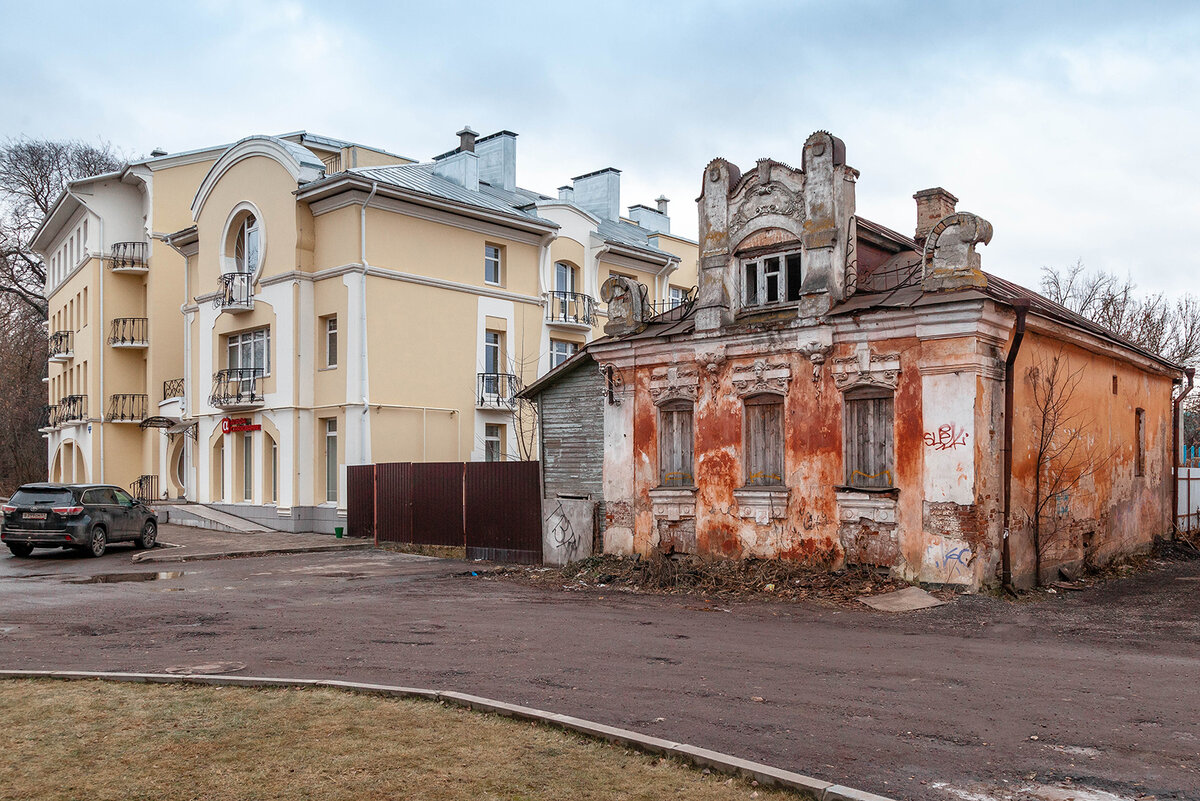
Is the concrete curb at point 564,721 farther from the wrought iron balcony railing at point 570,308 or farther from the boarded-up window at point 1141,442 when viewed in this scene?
the wrought iron balcony railing at point 570,308

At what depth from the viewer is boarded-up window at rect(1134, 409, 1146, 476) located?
21109 mm

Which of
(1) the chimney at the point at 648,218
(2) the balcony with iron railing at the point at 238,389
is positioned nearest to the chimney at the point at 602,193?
(1) the chimney at the point at 648,218

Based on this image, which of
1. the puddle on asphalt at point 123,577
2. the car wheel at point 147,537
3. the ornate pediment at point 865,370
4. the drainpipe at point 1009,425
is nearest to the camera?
the drainpipe at point 1009,425

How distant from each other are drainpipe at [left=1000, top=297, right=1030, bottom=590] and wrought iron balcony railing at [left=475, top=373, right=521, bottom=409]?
59.4 ft

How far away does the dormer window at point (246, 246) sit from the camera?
31016mm

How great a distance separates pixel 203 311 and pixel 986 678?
29.1 meters

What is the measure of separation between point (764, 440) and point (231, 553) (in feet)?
42.2

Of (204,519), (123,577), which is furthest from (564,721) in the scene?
(204,519)

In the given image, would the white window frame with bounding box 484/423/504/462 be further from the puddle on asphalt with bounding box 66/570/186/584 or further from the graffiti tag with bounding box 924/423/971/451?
the graffiti tag with bounding box 924/423/971/451

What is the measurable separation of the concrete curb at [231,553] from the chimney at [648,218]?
75.7 feet

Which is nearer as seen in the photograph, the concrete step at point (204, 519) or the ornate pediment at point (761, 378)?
the ornate pediment at point (761, 378)

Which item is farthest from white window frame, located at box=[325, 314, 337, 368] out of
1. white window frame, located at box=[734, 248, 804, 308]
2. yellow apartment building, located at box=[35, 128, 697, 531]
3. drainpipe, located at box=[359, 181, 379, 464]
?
white window frame, located at box=[734, 248, 804, 308]

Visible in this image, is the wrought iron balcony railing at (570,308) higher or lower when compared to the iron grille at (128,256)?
lower

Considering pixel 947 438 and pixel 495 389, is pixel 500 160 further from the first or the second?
pixel 947 438
